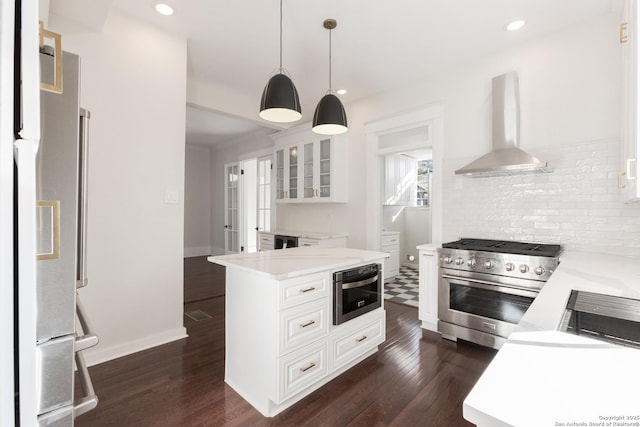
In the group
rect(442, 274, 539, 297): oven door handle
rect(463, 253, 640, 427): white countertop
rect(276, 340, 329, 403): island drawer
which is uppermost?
rect(463, 253, 640, 427): white countertop

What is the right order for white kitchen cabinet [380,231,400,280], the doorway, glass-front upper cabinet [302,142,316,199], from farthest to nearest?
1. white kitchen cabinet [380,231,400,280]
2. glass-front upper cabinet [302,142,316,199]
3. the doorway

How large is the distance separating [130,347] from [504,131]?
12.6 feet

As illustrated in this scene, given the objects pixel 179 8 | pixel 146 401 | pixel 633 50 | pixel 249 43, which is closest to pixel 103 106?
pixel 179 8

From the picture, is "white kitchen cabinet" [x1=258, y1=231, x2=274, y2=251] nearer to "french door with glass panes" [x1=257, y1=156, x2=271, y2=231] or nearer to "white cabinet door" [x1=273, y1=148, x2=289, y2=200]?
"white cabinet door" [x1=273, y1=148, x2=289, y2=200]

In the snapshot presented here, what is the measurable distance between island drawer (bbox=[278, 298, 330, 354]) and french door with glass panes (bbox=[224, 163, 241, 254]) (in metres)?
5.12

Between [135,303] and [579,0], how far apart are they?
432cm

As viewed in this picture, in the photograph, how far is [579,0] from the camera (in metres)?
2.31

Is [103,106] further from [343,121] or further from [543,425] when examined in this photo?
[543,425]

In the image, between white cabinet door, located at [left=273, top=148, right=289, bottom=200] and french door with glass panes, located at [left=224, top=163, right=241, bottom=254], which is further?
french door with glass panes, located at [left=224, top=163, right=241, bottom=254]

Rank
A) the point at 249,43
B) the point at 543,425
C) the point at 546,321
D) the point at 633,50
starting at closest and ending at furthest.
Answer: the point at 543,425, the point at 546,321, the point at 633,50, the point at 249,43

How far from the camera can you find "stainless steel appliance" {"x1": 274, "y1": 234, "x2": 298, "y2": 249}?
4.60 meters

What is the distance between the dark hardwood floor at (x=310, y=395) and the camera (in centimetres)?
173

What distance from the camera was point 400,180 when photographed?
18.8ft

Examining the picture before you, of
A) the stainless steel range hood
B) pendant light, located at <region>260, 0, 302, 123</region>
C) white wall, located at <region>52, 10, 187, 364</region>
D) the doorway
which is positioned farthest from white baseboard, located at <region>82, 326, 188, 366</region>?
the stainless steel range hood
